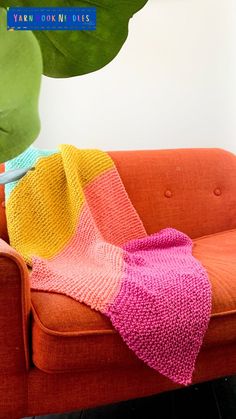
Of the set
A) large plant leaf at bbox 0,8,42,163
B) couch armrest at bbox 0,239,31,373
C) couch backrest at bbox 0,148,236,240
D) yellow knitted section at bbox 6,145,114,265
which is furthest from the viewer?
couch backrest at bbox 0,148,236,240

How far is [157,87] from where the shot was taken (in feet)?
6.92

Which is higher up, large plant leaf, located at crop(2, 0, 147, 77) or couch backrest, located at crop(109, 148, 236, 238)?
large plant leaf, located at crop(2, 0, 147, 77)

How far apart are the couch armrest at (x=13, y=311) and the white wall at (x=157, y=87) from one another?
1.21 m

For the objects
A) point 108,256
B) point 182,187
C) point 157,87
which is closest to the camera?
point 108,256

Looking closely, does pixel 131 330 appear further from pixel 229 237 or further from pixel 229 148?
pixel 229 148

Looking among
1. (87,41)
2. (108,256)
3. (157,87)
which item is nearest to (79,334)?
(108,256)

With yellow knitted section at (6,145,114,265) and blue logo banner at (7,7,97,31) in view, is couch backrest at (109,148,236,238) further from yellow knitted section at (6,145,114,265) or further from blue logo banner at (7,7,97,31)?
blue logo banner at (7,7,97,31)

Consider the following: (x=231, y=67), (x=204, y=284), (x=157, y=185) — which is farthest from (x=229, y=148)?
(x=204, y=284)

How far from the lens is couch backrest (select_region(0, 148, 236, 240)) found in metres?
1.76

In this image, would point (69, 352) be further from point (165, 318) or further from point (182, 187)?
point (182, 187)

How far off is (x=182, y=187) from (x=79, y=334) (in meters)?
0.98

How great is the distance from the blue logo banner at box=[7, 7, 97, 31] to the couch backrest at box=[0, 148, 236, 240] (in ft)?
4.94

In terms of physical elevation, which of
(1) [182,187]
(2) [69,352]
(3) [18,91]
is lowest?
(2) [69,352]

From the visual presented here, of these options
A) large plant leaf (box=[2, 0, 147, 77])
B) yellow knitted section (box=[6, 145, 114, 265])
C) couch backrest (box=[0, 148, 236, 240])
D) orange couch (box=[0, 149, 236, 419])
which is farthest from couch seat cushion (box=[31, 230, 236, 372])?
large plant leaf (box=[2, 0, 147, 77])
